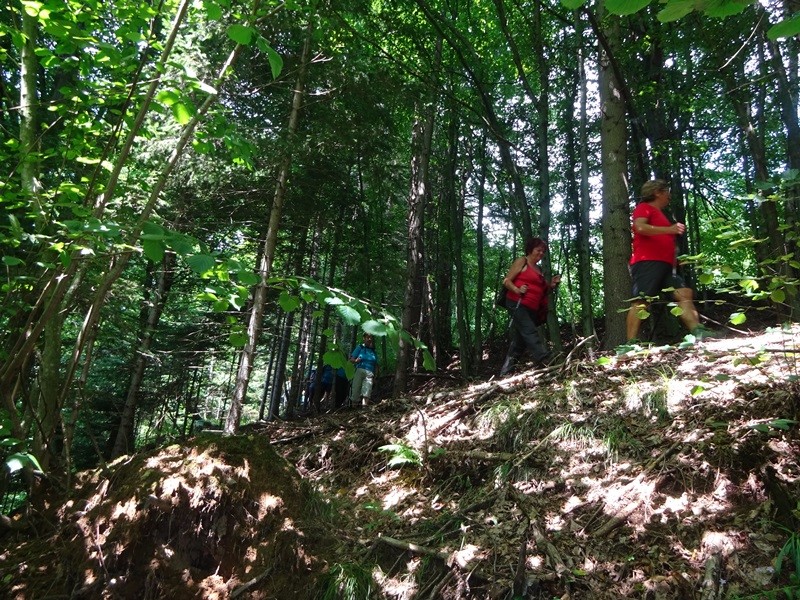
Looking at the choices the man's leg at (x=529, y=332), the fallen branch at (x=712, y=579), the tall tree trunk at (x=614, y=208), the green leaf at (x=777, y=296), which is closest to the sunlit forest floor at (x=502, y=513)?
the fallen branch at (x=712, y=579)

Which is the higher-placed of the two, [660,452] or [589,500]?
[660,452]

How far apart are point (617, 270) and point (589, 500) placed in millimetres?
3173

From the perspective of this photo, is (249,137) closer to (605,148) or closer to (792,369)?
(605,148)

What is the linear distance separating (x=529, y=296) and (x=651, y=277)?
1543 millimetres

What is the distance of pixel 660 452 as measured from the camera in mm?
3139

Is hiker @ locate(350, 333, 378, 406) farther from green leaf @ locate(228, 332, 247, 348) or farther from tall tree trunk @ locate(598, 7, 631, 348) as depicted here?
green leaf @ locate(228, 332, 247, 348)

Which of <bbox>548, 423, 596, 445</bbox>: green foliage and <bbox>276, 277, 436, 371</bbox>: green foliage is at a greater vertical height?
<bbox>276, 277, 436, 371</bbox>: green foliage

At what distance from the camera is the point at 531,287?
20.1 feet

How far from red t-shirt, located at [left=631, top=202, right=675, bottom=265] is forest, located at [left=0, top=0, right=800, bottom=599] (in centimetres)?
43

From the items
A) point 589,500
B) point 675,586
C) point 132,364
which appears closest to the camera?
point 675,586

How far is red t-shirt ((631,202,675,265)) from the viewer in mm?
4875

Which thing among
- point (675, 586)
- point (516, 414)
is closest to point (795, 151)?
point (516, 414)

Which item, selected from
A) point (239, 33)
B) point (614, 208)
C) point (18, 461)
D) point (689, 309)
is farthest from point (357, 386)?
point (239, 33)

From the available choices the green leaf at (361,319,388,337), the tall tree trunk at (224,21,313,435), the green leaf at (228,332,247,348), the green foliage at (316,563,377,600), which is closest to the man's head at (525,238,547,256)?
the tall tree trunk at (224,21,313,435)
